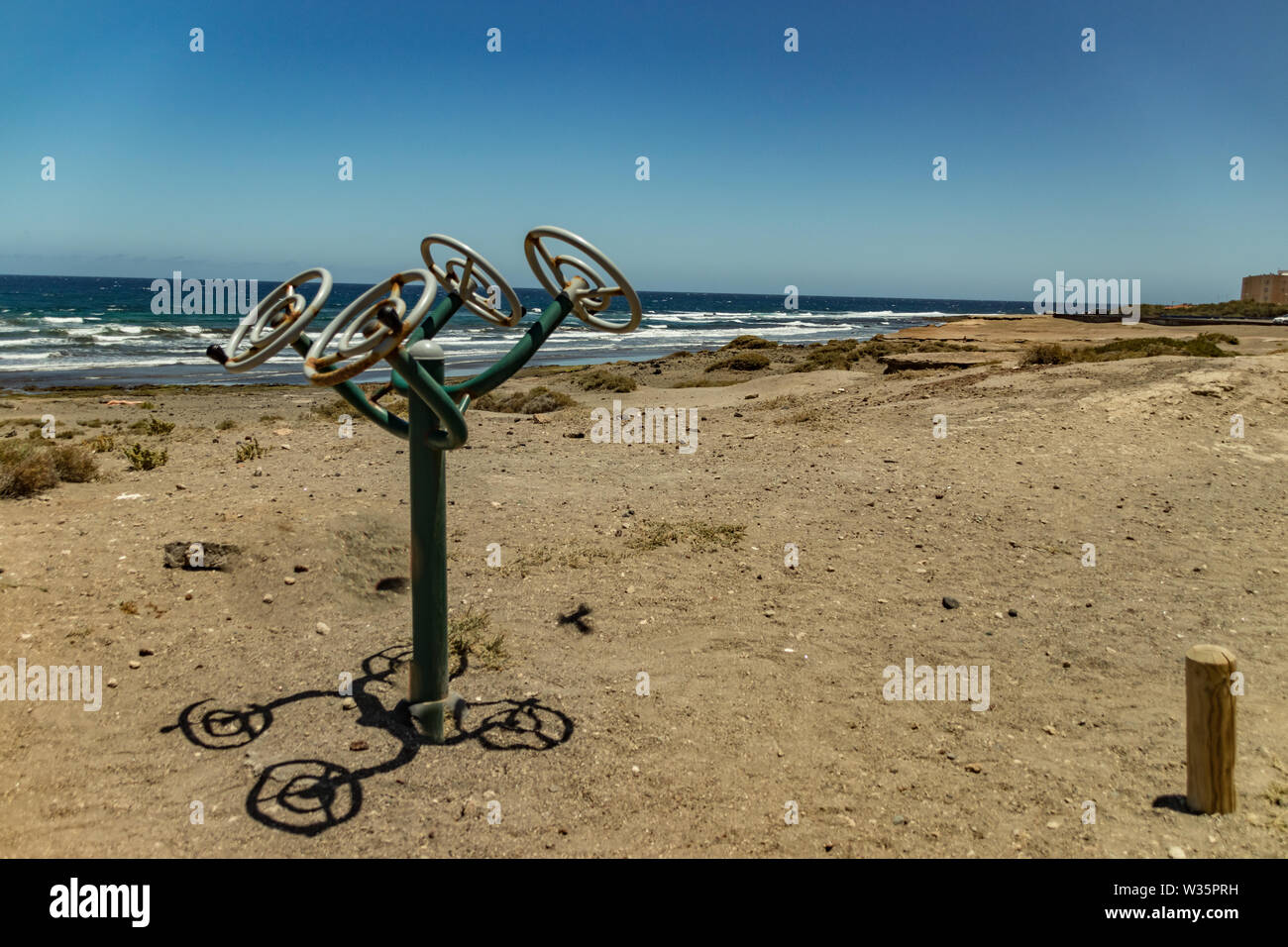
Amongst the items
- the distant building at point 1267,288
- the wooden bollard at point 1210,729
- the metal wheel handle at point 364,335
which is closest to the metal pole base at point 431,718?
the metal wheel handle at point 364,335

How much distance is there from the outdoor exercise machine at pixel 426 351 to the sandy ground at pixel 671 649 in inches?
22.5

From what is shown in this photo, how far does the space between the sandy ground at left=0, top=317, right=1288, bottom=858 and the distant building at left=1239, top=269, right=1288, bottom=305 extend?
6170 centimetres

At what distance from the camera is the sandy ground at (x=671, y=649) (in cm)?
331

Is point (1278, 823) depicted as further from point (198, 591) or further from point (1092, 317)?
point (1092, 317)

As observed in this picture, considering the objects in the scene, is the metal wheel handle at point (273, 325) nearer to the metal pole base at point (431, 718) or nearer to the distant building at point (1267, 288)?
the metal pole base at point (431, 718)

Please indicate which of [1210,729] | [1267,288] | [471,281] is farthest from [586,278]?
[1267,288]

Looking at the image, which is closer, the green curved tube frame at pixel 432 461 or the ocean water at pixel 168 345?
the green curved tube frame at pixel 432 461

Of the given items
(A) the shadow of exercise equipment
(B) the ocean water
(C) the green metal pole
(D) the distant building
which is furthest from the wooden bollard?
(D) the distant building

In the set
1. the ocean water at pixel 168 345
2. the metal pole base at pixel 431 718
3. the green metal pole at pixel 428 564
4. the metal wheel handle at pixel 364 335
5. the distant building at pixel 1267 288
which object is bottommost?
the metal pole base at pixel 431 718

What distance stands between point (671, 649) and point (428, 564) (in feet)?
5.75

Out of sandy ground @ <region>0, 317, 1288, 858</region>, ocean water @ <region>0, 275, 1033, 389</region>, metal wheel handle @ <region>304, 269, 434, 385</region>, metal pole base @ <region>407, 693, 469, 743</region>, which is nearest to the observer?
metal wheel handle @ <region>304, 269, 434, 385</region>

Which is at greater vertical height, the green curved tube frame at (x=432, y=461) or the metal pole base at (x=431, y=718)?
the green curved tube frame at (x=432, y=461)

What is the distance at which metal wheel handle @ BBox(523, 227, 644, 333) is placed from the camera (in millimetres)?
3660

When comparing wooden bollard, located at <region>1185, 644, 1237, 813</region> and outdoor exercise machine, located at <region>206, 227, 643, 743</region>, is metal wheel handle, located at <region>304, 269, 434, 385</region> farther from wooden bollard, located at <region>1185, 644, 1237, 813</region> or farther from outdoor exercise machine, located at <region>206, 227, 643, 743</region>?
wooden bollard, located at <region>1185, 644, 1237, 813</region>
